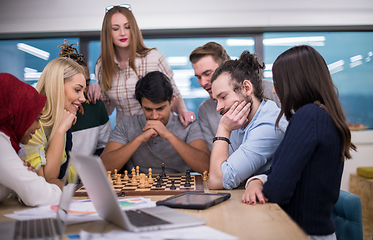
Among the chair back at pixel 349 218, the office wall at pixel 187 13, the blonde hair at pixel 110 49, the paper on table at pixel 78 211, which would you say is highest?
the office wall at pixel 187 13

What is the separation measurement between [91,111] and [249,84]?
1.48 m

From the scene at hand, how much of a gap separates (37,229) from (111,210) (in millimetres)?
235

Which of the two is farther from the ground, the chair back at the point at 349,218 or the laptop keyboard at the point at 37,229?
the laptop keyboard at the point at 37,229

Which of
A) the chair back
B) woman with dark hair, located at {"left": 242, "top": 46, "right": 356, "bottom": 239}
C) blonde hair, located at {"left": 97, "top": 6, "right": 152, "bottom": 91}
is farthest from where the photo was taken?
blonde hair, located at {"left": 97, "top": 6, "right": 152, "bottom": 91}

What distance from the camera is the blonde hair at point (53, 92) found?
77.2 inches

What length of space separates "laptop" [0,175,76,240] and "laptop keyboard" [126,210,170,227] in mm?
206

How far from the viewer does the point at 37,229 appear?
935mm

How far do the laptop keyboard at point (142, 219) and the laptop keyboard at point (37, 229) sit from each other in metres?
0.22

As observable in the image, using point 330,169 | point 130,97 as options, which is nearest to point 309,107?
point 330,169

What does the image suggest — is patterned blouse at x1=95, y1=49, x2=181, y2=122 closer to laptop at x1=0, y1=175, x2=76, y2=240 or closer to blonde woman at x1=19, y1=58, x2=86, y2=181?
blonde woman at x1=19, y1=58, x2=86, y2=181

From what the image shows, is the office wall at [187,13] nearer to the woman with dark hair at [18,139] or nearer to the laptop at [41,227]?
the woman with dark hair at [18,139]

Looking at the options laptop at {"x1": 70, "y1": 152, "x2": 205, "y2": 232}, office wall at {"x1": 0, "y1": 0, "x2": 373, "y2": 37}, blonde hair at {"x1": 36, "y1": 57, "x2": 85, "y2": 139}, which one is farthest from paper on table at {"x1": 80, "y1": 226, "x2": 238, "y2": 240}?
office wall at {"x1": 0, "y1": 0, "x2": 373, "y2": 37}

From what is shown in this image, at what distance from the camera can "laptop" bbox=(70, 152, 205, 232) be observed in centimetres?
86

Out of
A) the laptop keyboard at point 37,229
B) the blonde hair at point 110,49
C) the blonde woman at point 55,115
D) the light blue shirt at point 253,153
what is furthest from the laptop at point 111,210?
the blonde hair at point 110,49
